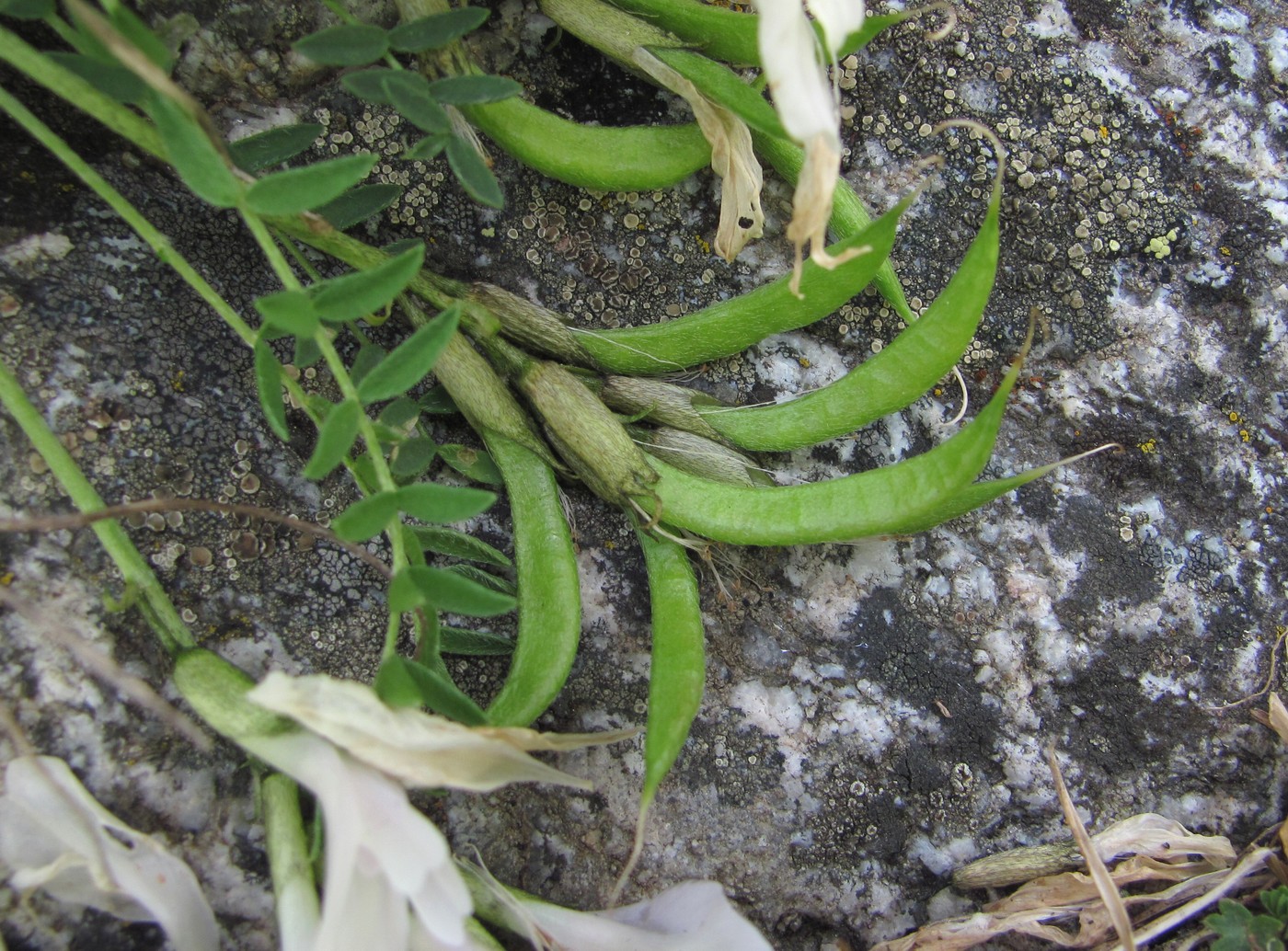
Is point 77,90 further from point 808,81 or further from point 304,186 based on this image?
point 808,81

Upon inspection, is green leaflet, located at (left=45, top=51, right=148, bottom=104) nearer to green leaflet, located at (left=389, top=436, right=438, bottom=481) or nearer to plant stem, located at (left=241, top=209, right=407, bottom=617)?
plant stem, located at (left=241, top=209, right=407, bottom=617)

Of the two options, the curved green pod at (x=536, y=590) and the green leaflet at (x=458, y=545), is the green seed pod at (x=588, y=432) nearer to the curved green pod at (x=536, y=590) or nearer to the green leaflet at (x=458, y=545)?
the curved green pod at (x=536, y=590)

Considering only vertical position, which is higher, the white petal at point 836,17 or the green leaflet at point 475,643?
the white petal at point 836,17

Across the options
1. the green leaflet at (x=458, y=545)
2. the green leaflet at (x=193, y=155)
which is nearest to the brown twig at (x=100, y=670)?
the green leaflet at (x=458, y=545)

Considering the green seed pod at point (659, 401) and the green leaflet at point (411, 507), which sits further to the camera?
the green seed pod at point (659, 401)

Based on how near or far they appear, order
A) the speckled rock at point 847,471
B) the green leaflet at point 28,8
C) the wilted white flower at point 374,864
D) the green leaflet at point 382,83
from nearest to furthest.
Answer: the wilted white flower at point 374,864 < the green leaflet at point 28,8 < the green leaflet at point 382,83 < the speckled rock at point 847,471

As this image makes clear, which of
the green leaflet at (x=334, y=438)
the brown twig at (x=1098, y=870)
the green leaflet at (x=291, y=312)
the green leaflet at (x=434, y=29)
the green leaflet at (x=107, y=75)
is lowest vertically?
the brown twig at (x=1098, y=870)

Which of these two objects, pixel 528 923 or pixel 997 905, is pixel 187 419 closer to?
pixel 528 923
